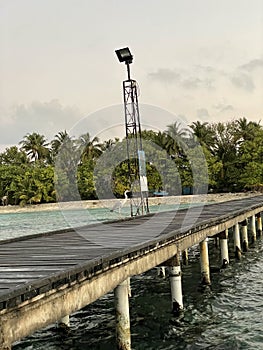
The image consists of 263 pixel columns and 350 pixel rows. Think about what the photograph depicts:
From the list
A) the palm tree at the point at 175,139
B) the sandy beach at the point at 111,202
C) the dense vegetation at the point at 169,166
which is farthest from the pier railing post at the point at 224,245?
the palm tree at the point at 175,139

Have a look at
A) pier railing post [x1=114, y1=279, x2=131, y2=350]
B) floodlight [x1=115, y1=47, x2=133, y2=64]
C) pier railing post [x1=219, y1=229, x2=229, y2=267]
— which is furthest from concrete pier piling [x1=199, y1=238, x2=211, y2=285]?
floodlight [x1=115, y1=47, x2=133, y2=64]

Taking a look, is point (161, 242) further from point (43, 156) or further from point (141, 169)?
point (43, 156)

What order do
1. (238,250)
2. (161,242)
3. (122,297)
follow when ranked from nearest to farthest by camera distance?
(122,297), (161,242), (238,250)

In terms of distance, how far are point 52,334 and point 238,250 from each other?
9.76m

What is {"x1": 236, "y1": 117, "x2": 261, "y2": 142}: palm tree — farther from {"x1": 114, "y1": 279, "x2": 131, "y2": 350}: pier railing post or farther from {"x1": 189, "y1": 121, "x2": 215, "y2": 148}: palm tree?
{"x1": 114, "y1": 279, "x2": 131, "y2": 350}: pier railing post

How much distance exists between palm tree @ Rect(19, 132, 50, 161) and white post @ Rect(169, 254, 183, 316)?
211 ft

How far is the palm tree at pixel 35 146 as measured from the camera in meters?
73.1

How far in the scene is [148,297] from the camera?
12.4 meters

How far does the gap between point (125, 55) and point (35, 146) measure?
183ft

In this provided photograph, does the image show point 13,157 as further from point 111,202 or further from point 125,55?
point 125,55

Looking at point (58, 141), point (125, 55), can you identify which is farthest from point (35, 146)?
point (125, 55)

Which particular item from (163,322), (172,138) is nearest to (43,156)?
(172,138)

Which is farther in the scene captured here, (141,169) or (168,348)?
(141,169)

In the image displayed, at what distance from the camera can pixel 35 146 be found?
74.4 meters
